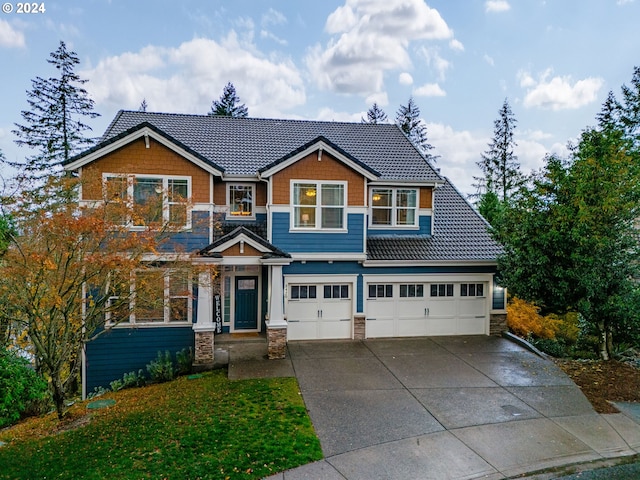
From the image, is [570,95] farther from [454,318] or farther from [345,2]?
[454,318]

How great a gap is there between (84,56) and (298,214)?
66.3 ft

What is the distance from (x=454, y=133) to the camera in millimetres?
34906

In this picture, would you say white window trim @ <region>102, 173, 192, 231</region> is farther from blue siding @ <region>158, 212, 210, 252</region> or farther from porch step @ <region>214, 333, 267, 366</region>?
porch step @ <region>214, 333, 267, 366</region>

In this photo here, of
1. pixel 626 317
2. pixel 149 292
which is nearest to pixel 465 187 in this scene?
pixel 626 317

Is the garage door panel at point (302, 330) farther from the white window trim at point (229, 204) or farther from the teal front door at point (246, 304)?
the white window trim at point (229, 204)

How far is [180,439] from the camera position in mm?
7035

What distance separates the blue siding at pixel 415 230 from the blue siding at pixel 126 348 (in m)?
7.33

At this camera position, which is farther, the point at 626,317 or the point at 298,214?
the point at 298,214

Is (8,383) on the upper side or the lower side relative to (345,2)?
lower

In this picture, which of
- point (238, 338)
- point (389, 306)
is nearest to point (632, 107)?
point (389, 306)

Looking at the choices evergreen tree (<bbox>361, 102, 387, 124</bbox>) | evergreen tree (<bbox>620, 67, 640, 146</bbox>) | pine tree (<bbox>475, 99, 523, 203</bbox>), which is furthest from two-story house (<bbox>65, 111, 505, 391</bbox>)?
evergreen tree (<bbox>361, 102, 387, 124</bbox>)

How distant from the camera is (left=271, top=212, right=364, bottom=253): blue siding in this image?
505 inches

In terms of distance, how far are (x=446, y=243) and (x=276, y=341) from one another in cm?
737

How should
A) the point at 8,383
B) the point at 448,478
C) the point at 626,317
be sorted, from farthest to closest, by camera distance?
the point at 626,317
the point at 8,383
the point at 448,478
